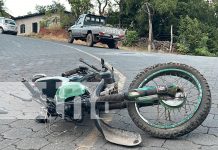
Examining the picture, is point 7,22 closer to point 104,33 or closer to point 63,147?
point 104,33

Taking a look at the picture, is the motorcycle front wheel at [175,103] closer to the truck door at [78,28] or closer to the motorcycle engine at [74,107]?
the motorcycle engine at [74,107]

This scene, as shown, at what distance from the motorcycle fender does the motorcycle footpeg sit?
0.40 metres

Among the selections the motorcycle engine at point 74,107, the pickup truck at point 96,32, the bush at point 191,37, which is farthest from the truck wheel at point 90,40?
the motorcycle engine at point 74,107

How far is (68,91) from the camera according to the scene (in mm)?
3816

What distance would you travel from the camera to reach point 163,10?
31984 mm

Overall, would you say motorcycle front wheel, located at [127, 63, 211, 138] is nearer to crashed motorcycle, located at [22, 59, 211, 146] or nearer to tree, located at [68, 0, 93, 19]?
crashed motorcycle, located at [22, 59, 211, 146]

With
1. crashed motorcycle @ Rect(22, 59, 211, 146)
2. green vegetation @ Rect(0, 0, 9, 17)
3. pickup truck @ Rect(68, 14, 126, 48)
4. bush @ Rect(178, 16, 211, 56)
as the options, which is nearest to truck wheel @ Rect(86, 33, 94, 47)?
pickup truck @ Rect(68, 14, 126, 48)

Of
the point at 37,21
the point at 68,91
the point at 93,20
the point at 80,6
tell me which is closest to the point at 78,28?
the point at 93,20

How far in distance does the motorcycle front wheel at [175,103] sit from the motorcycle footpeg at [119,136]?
0.65ft

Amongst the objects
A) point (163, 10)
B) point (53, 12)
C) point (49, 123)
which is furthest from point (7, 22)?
point (49, 123)

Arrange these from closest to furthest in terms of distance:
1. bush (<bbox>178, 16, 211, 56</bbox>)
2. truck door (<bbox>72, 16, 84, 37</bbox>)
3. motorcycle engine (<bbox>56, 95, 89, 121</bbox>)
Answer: motorcycle engine (<bbox>56, 95, 89, 121</bbox>) < truck door (<bbox>72, 16, 84, 37</bbox>) < bush (<bbox>178, 16, 211, 56</bbox>)

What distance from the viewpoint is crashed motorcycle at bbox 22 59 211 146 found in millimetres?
3689

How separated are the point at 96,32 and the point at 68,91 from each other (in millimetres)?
18099

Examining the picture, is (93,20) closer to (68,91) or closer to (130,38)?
(130,38)
